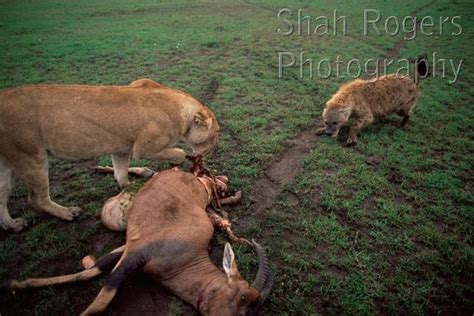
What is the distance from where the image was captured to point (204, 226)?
3.95 m

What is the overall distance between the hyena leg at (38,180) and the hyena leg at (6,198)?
9.6 inches

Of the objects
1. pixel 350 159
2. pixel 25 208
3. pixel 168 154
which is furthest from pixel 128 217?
pixel 350 159

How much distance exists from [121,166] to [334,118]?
13.9 feet

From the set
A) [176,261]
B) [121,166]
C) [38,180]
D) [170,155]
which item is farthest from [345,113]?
[38,180]

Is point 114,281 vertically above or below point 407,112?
below

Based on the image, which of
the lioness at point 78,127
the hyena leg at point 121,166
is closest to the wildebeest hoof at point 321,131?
the lioness at point 78,127

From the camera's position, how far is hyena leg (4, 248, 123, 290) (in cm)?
358

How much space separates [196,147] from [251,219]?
1424mm

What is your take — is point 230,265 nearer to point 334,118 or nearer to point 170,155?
point 170,155

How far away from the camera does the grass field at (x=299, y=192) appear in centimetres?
387

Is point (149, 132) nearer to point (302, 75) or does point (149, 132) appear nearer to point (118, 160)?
point (118, 160)

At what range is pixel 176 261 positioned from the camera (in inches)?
142

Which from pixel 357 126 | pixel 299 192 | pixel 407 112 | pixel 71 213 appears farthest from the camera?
pixel 407 112

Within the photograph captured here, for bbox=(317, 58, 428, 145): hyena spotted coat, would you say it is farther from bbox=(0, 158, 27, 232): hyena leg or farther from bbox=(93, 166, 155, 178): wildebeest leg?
bbox=(0, 158, 27, 232): hyena leg
